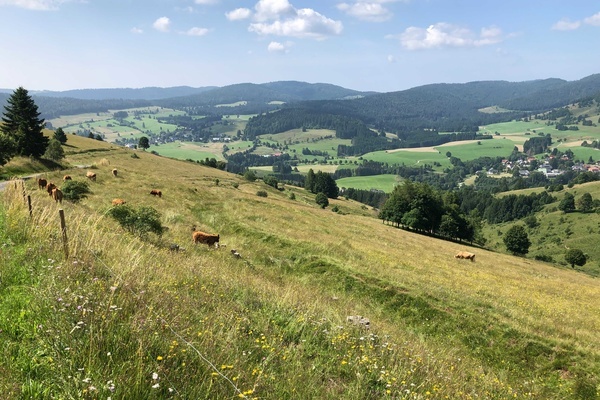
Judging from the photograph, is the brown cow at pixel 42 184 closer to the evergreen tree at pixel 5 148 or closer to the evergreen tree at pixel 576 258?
the evergreen tree at pixel 5 148

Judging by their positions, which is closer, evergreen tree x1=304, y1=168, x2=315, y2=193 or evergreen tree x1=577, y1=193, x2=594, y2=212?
evergreen tree x1=304, y1=168, x2=315, y2=193

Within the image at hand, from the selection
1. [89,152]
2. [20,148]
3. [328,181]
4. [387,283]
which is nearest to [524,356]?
[387,283]

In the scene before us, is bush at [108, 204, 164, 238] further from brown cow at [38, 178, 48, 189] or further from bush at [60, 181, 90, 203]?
brown cow at [38, 178, 48, 189]

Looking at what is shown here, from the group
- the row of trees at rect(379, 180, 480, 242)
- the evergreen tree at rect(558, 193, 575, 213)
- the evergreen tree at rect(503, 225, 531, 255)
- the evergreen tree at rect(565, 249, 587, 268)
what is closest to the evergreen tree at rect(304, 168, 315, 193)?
the row of trees at rect(379, 180, 480, 242)

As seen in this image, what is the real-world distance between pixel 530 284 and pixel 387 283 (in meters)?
17.8

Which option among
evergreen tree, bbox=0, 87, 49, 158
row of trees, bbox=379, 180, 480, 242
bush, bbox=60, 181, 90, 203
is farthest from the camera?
row of trees, bbox=379, 180, 480, 242

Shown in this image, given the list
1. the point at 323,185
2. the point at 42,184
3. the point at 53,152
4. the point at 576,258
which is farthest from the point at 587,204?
the point at 42,184

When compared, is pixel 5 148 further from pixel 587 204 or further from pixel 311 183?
pixel 587 204

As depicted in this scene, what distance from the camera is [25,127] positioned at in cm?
4750

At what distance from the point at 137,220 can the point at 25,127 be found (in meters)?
43.6

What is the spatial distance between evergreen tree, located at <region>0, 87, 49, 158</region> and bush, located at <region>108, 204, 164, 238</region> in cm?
3699

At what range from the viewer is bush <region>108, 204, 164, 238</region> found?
54.6ft

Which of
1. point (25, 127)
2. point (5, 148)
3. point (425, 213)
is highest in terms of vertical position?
point (25, 127)

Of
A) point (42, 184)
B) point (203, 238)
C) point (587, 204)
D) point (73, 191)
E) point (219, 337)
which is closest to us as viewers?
point (219, 337)
